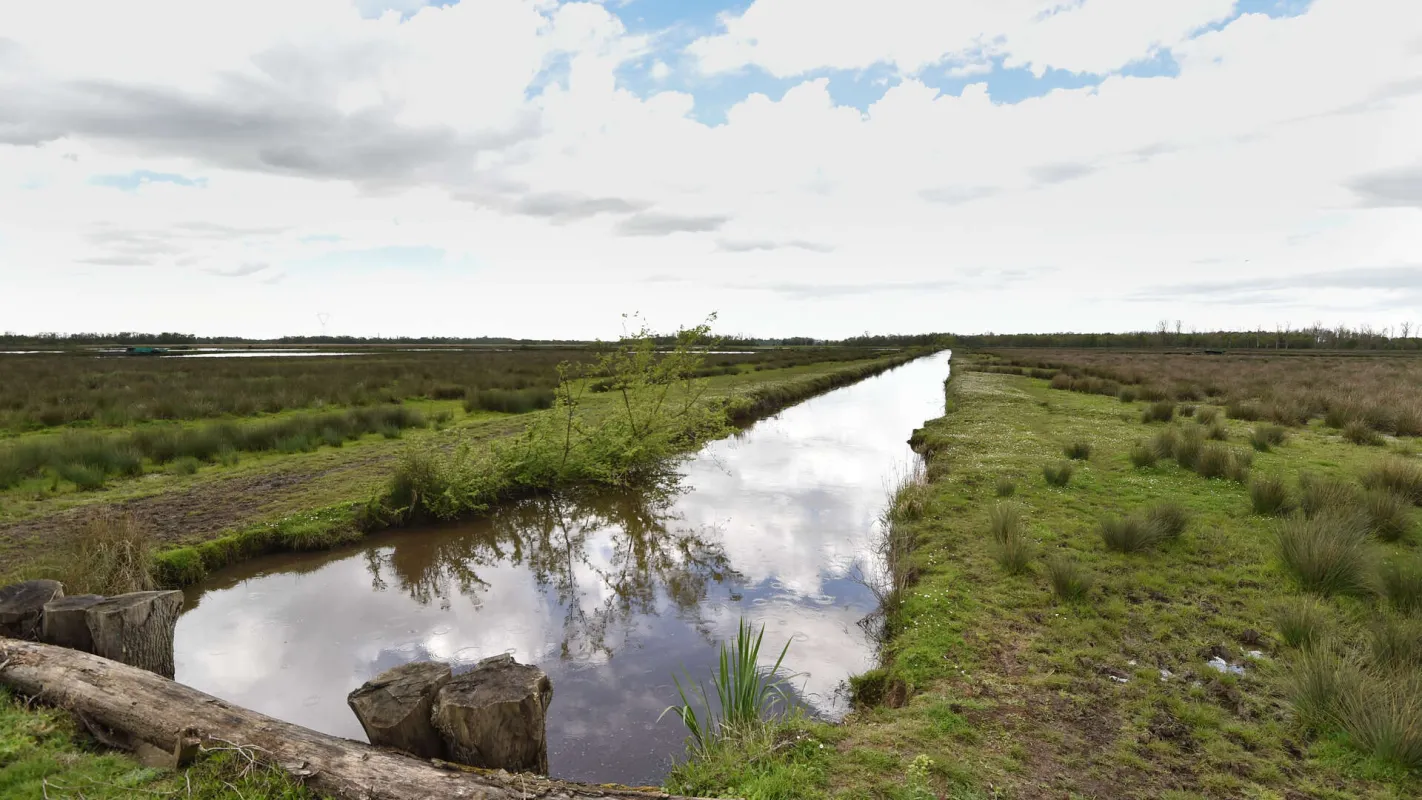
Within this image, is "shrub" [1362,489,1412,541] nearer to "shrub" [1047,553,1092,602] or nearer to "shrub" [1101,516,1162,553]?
"shrub" [1101,516,1162,553]

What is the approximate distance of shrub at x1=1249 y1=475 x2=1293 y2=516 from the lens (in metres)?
10.0

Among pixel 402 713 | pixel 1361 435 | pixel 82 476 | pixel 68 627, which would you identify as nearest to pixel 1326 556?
pixel 402 713

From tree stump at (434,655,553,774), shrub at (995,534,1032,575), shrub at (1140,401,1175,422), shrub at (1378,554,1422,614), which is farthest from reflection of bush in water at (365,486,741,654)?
shrub at (1140,401,1175,422)

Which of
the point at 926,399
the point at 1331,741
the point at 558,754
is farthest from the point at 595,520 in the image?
the point at 926,399

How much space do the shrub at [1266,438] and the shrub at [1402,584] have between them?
9.57 m

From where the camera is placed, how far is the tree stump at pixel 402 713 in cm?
420

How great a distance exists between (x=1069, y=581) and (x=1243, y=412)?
19.1 m

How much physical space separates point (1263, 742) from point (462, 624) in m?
7.93

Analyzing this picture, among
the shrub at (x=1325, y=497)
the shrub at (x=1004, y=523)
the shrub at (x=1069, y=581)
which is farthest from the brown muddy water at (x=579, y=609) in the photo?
the shrub at (x=1325, y=497)

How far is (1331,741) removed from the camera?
4.64 metres

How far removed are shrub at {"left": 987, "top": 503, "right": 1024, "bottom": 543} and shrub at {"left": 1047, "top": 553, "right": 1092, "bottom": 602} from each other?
105 centimetres

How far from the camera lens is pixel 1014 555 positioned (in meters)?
8.30

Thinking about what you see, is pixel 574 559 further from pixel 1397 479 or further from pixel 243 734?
pixel 1397 479

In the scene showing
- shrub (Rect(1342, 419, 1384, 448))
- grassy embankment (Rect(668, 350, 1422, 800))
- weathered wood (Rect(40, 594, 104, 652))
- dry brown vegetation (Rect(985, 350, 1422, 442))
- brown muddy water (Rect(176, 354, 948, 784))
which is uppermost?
dry brown vegetation (Rect(985, 350, 1422, 442))
